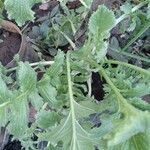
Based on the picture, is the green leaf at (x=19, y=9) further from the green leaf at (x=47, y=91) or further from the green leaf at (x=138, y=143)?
the green leaf at (x=138, y=143)

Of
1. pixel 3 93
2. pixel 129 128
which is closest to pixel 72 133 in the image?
pixel 3 93

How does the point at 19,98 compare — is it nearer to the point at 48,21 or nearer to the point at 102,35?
the point at 102,35

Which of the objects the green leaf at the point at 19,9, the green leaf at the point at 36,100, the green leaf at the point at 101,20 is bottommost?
the green leaf at the point at 36,100

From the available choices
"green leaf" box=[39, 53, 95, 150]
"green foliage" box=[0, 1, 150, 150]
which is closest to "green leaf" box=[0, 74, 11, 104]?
"green foliage" box=[0, 1, 150, 150]

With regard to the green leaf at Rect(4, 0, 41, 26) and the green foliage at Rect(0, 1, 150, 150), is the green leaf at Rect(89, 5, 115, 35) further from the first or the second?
the green leaf at Rect(4, 0, 41, 26)

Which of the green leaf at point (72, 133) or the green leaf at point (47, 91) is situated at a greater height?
the green leaf at point (47, 91)

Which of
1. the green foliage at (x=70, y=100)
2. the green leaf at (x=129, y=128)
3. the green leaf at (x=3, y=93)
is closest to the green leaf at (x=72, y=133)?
the green foliage at (x=70, y=100)

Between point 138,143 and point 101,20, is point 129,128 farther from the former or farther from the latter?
point 101,20

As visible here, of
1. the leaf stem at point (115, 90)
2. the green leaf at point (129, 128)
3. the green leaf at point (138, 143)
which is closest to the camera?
the green leaf at point (129, 128)

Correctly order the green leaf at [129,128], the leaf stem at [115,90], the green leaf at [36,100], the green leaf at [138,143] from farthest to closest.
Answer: the green leaf at [36,100] < the leaf stem at [115,90] < the green leaf at [138,143] < the green leaf at [129,128]

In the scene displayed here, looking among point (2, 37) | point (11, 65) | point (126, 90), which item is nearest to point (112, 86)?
point (126, 90)
